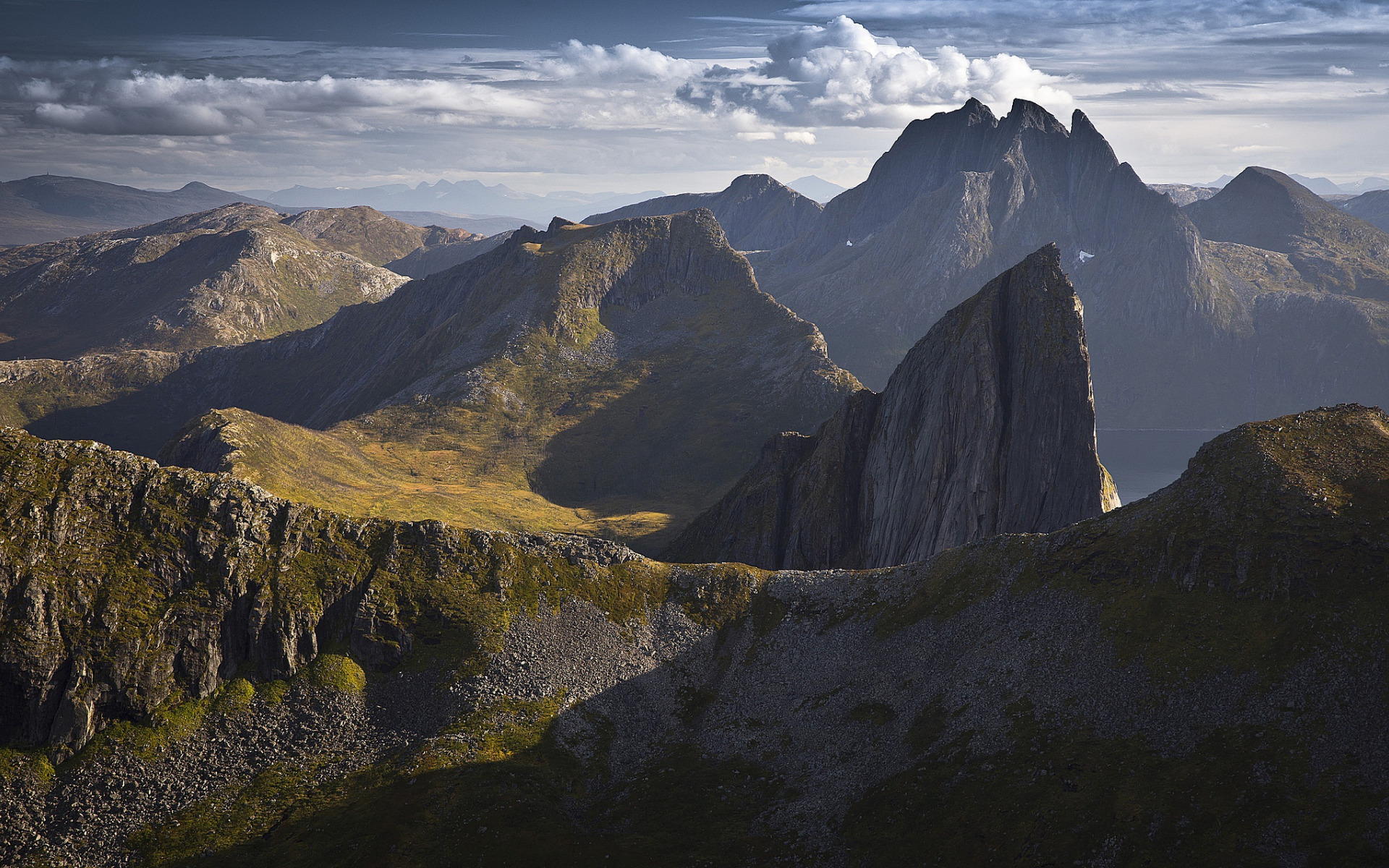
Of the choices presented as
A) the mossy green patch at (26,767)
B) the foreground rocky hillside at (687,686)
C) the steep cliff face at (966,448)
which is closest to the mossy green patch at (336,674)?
the foreground rocky hillside at (687,686)

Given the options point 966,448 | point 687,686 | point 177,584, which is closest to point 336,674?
point 177,584

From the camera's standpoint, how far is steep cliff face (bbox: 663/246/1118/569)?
125 m

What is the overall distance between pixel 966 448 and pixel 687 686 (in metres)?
68.2

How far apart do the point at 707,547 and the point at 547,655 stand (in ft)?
265

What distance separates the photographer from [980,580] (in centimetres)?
8575

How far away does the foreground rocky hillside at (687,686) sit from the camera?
2237 inches

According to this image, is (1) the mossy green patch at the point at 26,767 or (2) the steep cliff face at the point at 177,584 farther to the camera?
(2) the steep cliff face at the point at 177,584

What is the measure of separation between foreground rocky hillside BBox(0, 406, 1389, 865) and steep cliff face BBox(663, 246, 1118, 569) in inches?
1590

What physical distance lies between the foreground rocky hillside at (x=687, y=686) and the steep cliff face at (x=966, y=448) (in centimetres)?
4038

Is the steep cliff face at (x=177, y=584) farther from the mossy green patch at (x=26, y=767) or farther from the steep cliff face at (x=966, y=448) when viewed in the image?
the steep cliff face at (x=966, y=448)

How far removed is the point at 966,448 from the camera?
131m

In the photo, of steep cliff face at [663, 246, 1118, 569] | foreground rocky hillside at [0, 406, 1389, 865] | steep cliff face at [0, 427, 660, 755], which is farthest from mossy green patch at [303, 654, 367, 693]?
steep cliff face at [663, 246, 1118, 569]

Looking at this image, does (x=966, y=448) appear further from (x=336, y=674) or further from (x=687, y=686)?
(x=336, y=674)

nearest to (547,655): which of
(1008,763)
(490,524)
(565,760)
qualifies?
(565,760)
